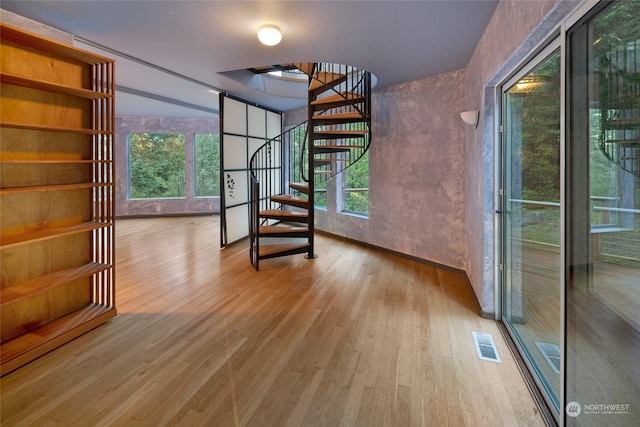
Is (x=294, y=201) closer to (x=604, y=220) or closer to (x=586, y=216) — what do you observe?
→ (x=586, y=216)

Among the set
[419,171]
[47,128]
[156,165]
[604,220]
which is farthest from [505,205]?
[156,165]

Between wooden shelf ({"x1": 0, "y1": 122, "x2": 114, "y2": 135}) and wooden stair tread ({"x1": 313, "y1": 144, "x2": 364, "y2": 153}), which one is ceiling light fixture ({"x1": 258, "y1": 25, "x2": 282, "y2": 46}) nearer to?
wooden shelf ({"x1": 0, "y1": 122, "x2": 114, "y2": 135})

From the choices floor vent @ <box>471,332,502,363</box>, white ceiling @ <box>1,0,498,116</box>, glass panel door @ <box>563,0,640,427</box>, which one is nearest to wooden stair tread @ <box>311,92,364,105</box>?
white ceiling @ <box>1,0,498,116</box>

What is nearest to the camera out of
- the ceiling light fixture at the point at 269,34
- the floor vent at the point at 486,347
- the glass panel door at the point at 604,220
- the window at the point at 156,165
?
the glass panel door at the point at 604,220

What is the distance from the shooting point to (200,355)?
2309 mm

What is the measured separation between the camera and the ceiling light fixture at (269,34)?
2834 mm

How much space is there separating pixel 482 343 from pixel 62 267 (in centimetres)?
342

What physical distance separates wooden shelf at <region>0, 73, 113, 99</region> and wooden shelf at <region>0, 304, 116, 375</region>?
178 centimetres

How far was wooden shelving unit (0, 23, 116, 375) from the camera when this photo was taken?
220 centimetres

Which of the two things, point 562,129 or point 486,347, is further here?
point 486,347

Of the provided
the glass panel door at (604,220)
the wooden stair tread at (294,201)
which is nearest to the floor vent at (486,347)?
the glass panel door at (604,220)

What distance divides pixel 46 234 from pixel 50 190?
319 millimetres

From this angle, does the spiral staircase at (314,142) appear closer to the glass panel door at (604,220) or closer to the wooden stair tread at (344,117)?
the wooden stair tread at (344,117)

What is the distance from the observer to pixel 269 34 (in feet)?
9.37
